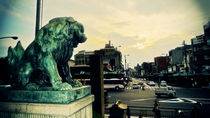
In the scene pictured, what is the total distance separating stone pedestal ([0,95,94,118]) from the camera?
1.81 m

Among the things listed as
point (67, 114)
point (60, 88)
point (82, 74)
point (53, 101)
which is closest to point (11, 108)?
point (53, 101)

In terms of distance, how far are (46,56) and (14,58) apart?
2.81 ft

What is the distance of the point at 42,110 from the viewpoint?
74.9 inches

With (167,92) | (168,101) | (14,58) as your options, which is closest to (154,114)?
(168,101)

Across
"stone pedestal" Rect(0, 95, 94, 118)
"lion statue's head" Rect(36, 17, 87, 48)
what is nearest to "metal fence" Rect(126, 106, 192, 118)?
"stone pedestal" Rect(0, 95, 94, 118)

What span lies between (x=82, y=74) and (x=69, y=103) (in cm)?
2390

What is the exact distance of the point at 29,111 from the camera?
6.46ft

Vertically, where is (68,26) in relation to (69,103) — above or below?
above

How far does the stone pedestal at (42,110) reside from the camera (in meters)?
1.81

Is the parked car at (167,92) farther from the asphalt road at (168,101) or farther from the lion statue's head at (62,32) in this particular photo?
the lion statue's head at (62,32)

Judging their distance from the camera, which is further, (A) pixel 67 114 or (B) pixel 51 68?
(B) pixel 51 68

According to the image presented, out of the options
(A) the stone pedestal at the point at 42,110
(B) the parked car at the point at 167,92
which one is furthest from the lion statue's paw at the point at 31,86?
(B) the parked car at the point at 167,92

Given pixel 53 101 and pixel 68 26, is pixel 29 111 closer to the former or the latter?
pixel 53 101

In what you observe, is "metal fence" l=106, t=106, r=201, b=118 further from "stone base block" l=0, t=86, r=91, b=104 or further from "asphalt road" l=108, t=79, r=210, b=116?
"stone base block" l=0, t=86, r=91, b=104
